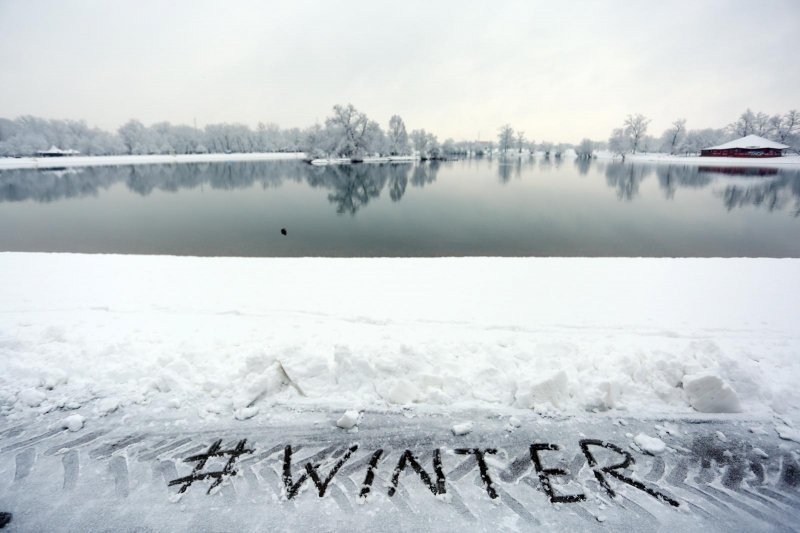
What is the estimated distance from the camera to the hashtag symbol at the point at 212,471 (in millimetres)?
3934

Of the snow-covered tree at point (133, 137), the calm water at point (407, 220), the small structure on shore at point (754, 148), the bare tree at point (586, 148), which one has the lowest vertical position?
the calm water at point (407, 220)

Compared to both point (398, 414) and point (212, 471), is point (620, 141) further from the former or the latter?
point (212, 471)

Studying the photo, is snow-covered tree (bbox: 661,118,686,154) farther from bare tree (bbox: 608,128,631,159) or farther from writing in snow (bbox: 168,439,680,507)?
writing in snow (bbox: 168,439,680,507)

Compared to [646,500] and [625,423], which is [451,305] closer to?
[625,423]

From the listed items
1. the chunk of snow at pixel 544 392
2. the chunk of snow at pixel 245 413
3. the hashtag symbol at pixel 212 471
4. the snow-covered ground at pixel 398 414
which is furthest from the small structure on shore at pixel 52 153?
the chunk of snow at pixel 544 392

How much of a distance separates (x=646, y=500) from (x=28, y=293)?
41.9 feet

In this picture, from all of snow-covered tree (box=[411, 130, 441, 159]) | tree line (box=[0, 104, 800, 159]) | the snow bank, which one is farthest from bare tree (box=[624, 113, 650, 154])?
the snow bank

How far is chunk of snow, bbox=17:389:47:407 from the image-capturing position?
5.07 metres

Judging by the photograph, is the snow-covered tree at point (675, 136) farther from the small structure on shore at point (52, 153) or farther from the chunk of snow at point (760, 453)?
the small structure on shore at point (52, 153)

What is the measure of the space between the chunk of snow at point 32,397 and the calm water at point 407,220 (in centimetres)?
1317

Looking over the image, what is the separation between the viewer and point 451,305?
8.55 metres

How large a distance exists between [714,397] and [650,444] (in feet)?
4.64

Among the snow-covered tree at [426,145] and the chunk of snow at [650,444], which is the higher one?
the snow-covered tree at [426,145]

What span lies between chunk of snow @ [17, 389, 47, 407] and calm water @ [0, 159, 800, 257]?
43.2 ft
